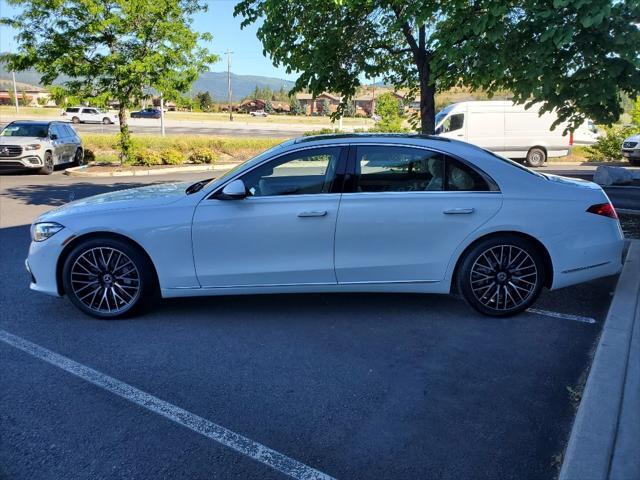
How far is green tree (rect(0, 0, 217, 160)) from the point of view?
52.8ft

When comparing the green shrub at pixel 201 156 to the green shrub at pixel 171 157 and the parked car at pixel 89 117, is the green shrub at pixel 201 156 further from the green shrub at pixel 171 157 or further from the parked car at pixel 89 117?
the parked car at pixel 89 117

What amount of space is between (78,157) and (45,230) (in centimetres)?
1610

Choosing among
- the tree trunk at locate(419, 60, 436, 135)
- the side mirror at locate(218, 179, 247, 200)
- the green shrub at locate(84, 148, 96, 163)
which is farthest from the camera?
the green shrub at locate(84, 148, 96, 163)

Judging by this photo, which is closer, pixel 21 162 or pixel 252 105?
pixel 21 162

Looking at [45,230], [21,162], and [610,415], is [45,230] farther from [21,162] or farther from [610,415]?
[21,162]

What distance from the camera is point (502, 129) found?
66.3 ft

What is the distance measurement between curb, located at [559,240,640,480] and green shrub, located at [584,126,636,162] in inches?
823

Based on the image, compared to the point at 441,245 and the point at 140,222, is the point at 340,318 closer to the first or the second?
the point at 441,245

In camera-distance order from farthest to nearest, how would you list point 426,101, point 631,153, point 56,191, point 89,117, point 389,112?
point 89,117, point 389,112, point 631,153, point 56,191, point 426,101

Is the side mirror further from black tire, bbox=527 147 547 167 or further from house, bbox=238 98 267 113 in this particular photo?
house, bbox=238 98 267 113

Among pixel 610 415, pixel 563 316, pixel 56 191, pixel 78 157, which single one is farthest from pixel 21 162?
pixel 610 415

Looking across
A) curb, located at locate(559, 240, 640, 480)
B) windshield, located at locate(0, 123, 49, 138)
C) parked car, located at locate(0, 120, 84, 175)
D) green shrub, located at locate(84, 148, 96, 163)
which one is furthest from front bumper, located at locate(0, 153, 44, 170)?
curb, located at locate(559, 240, 640, 480)

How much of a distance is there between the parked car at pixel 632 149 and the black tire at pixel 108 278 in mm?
20079

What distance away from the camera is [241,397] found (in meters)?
3.45
